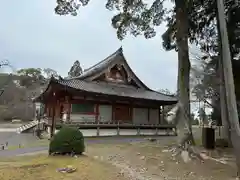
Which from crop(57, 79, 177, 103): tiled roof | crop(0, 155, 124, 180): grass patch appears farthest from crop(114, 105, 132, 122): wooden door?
crop(0, 155, 124, 180): grass patch

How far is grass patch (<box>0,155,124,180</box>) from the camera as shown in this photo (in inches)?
275

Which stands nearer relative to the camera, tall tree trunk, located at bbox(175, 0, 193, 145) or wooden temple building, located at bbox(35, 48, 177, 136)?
tall tree trunk, located at bbox(175, 0, 193, 145)

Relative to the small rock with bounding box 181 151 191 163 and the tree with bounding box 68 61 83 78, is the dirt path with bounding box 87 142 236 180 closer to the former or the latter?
the small rock with bounding box 181 151 191 163

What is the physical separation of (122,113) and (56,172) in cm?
1568

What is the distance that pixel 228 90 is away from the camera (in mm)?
7961

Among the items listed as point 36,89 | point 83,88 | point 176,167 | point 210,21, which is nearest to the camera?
point 176,167

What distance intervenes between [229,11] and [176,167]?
960 centimetres

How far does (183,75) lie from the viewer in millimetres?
10891

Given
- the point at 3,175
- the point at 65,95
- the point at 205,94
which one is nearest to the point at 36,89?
the point at 65,95

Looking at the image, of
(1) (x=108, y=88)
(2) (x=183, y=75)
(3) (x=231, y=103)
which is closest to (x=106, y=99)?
(1) (x=108, y=88)

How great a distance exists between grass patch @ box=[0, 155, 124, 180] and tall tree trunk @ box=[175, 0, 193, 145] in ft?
12.8

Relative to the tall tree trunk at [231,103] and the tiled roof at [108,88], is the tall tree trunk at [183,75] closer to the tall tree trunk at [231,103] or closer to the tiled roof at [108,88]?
the tall tree trunk at [231,103]

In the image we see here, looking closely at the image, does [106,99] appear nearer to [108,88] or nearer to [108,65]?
[108,88]

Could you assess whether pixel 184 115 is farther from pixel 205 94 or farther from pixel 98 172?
pixel 205 94
